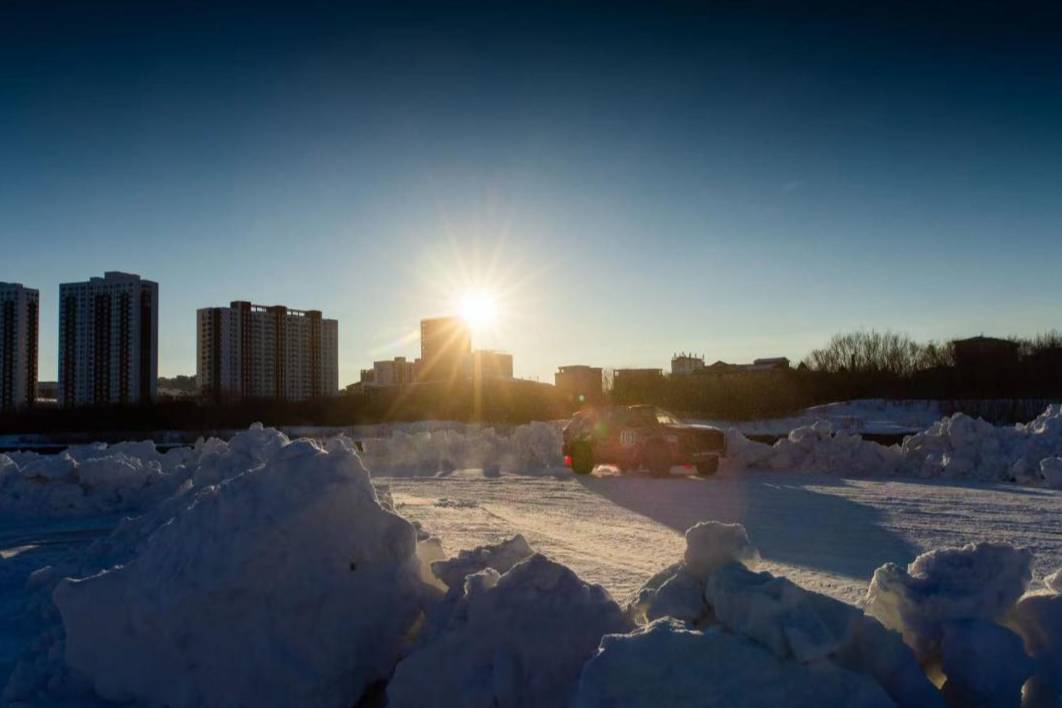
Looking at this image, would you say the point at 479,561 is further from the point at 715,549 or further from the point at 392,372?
the point at 392,372

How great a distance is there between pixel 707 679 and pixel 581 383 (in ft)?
162

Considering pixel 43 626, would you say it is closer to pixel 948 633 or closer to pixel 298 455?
pixel 298 455

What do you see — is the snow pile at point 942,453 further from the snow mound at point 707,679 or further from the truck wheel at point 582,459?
the snow mound at point 707,679

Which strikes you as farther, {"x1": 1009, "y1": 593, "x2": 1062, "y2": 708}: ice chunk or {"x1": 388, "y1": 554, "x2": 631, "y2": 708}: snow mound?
{"x1": 388, "y1": 554, "x2": 631, "y2": 708}: snow mound

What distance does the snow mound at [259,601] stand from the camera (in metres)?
4.09

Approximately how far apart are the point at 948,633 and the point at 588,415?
14865mm

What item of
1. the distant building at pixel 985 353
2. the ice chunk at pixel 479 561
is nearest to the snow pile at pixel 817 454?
the ice chunk at pixel 479 561

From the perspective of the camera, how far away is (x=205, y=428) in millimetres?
42438

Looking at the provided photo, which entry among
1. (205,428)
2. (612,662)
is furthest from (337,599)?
(205,428)

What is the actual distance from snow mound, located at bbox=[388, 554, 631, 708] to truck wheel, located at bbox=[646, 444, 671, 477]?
12.8m

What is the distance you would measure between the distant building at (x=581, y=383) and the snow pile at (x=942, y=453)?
2994 centimetres

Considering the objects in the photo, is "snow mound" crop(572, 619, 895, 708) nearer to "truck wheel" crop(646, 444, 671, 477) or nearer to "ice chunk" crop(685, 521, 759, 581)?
"ice chunk" crop(685, 521, 759, 581)

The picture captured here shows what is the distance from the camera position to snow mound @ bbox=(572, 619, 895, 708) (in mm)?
3064

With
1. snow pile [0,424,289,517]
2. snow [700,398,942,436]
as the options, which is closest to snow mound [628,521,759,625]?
snow pile [0,424,289,517]
